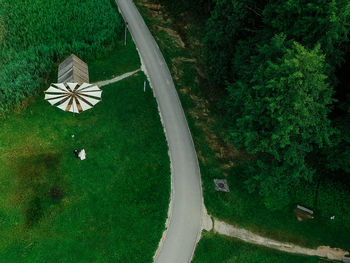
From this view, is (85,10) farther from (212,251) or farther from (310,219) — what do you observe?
→ (310,219)

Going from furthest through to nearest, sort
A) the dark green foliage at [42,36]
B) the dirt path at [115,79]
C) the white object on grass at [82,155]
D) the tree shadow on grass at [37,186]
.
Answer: the dirt path at [115,79]
the dark green foliage at [42,36]
the white object on grass at [82,155]
the tree shadow on grass at [37,186]

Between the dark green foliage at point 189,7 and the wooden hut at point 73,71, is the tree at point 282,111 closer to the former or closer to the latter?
the wooden hut at point 73,71

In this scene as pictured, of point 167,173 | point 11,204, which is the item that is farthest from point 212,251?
point 11,204

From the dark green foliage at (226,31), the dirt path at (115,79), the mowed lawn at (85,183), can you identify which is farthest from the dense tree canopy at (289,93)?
the dirt path at (115,79)

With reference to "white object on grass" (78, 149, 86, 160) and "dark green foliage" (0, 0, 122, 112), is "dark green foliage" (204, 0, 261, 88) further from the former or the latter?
"white object on grass" (78, 149, 86, 160)

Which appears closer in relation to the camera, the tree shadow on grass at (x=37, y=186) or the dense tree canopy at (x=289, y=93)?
the dense tree canopy at (x=289, y=93)

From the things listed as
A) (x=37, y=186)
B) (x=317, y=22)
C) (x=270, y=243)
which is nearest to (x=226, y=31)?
(x=317, y=22)
